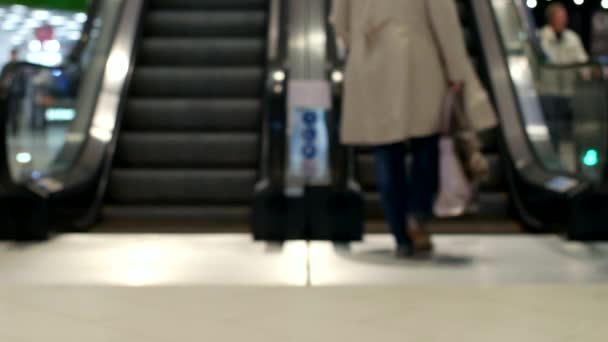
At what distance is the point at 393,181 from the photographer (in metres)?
5.11

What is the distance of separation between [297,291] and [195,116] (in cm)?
468

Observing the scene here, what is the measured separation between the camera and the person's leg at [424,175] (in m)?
5.04

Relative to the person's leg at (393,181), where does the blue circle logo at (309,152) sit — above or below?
below

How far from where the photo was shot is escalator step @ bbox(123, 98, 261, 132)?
28.4 ft

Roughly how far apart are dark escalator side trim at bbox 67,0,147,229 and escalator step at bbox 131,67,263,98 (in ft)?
0.56

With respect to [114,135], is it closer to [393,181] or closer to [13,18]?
[393,181]

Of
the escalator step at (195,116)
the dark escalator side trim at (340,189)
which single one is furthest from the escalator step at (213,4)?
the dark escalator side trim at (340,189)

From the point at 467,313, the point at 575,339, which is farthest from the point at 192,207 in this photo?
the point at 575,339

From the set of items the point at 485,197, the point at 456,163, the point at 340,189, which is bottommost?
the point at 485,197

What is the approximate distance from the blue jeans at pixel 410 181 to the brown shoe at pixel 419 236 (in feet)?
0.14

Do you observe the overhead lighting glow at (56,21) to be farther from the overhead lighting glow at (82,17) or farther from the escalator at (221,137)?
the escalator at (221,137)

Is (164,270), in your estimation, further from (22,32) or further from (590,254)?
(22,32)

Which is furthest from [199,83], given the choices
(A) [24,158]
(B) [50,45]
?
(B) [50,45]

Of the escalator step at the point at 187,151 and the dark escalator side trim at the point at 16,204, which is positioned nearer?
the dark escalator side trim at the point at 16,204
